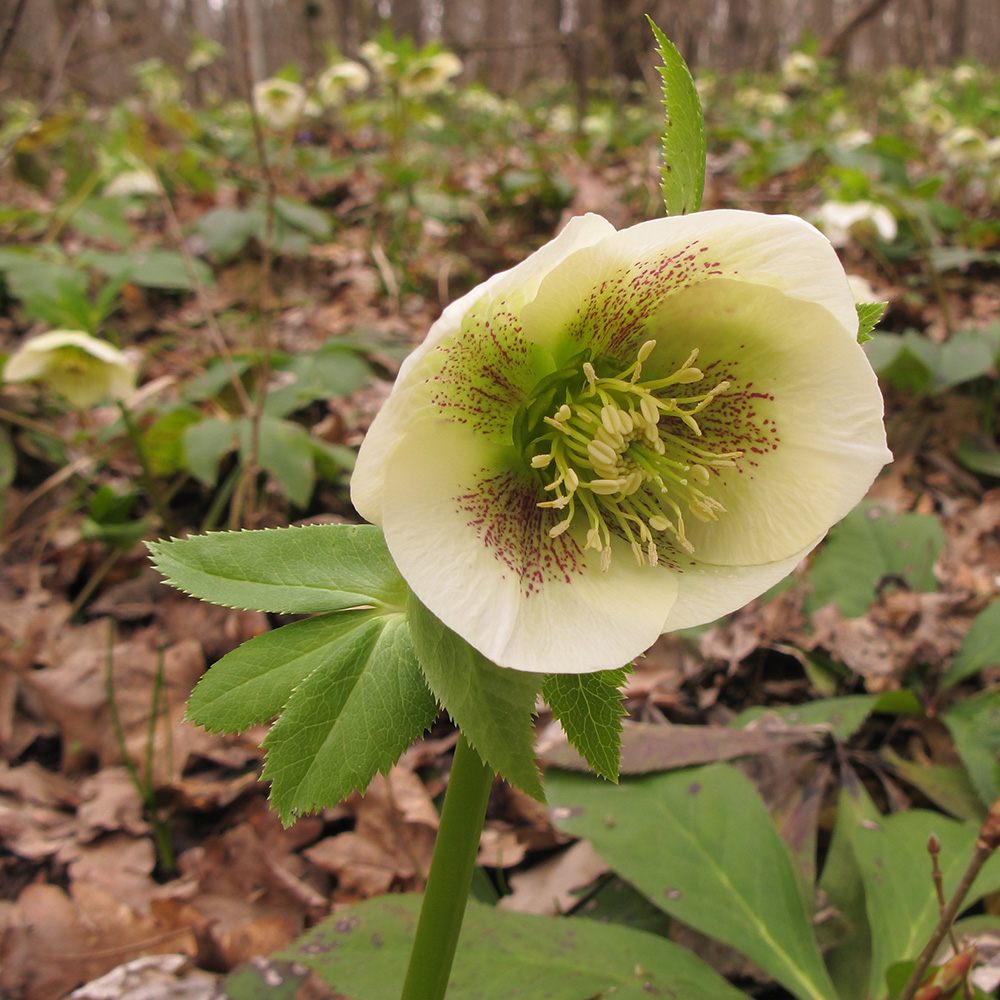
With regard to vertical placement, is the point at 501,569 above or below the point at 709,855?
above

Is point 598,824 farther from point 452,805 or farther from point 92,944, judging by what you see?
point 92,944

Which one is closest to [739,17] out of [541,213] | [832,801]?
[541,213]

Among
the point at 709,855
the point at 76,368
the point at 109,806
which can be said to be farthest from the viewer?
the point at 76,368

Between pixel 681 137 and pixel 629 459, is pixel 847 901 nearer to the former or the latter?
pixel 629 459

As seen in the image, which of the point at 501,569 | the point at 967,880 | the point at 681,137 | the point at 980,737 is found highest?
the point at 681,137

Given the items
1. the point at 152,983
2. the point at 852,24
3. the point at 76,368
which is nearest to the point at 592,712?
the point at 152,983

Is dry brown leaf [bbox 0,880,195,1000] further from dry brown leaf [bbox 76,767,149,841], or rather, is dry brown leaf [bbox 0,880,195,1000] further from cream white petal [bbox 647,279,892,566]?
cream white petal [bbox 647,279,892,566]
